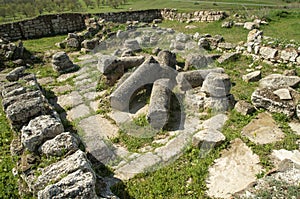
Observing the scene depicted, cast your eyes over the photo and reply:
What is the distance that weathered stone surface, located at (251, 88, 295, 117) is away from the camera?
8.12 m

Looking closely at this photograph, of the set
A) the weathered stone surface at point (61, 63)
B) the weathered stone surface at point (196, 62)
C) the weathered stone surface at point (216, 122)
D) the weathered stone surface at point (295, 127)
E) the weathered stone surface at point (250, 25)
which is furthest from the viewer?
the weathered stone surface at point (250, 25)

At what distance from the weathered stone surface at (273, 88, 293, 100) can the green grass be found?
307 inches

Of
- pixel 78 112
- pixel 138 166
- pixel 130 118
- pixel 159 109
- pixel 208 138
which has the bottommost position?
pixel 138 166

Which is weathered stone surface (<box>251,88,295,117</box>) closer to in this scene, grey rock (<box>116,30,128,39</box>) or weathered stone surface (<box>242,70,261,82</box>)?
weathered stone surface (<box>242,70,261,82</box>)

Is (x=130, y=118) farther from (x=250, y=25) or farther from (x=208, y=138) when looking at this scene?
(x=250, y=25)

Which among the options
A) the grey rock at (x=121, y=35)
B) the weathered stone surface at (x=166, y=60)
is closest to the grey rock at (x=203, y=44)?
the weathered stone surface at (x=166, y=60)

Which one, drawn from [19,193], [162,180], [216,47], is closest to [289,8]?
[216,47]

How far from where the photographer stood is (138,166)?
22.8 feet

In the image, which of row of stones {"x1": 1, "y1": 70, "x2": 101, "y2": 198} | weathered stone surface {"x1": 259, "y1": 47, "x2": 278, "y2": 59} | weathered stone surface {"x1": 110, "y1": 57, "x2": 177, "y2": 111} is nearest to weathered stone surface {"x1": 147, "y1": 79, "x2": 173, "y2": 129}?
weathered stone surface {"x1": 110, "y1": 57, "x2": 177, "y2": 111}

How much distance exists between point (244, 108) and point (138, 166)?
3987 mm

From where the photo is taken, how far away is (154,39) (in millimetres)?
17031

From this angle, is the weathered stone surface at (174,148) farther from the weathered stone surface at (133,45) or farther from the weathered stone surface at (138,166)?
the weathered stone surface at (133,45)

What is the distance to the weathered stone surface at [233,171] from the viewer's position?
5969mm

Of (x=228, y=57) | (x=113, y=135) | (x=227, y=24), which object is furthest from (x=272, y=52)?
(x=113, y=135)
